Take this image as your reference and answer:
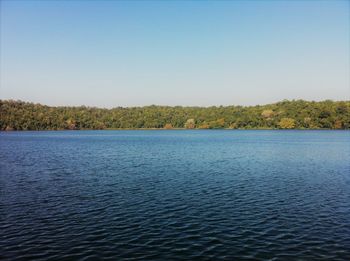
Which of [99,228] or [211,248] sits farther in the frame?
[99,228]

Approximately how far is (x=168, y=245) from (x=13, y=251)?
30.7 ft

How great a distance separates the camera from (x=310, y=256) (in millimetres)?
18500

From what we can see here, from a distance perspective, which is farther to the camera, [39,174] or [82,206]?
[39,174]

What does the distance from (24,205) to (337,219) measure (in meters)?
27.1

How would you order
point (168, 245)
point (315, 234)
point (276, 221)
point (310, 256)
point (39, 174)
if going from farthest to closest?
point (39, 174)
point (276, 221)
point (315, 234)
point (168, 245)
point (310, 256)

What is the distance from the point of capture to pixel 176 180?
42.4 metres

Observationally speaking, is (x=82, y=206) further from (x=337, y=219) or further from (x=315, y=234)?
(x=337, y=219)

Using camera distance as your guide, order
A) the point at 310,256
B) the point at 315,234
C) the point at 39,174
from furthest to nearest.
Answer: the point at 39,174, the point at 315,234, the point at 310,256

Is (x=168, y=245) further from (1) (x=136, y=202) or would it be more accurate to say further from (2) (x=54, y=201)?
(2) (x=54, y=201)

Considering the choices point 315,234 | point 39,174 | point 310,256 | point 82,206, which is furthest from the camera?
point 39,174

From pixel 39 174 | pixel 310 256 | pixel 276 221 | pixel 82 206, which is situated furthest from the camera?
pixel 39 174

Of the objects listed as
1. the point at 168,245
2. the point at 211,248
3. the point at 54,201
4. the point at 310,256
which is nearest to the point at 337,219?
the point at 310,256

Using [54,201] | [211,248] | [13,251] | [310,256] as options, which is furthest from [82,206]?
[310,256]

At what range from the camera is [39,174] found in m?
46.4
